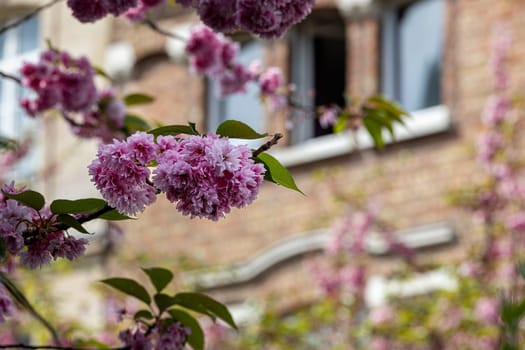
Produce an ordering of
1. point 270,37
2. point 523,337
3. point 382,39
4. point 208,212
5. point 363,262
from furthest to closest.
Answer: point 382,39 → point 363,262 → point 523,337 → point 270,37 → point 208,212

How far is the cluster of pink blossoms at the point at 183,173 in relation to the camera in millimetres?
2471

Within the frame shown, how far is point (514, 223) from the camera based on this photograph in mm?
9672

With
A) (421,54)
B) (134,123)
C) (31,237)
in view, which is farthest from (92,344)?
(421,54)

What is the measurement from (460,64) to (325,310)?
2678 millimetres

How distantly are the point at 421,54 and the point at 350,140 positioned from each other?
0.98m

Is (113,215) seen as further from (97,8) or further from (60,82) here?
(60,82)

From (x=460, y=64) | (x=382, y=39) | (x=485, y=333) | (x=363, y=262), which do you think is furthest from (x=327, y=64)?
(x=485, y=333)

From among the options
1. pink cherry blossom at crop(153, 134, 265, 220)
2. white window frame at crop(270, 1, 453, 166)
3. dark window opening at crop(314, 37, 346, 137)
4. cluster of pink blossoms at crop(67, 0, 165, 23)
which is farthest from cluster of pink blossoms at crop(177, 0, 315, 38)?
dark window opening at crop(314, 37, 346, 137)

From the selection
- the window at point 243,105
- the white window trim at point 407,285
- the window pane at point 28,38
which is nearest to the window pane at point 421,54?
the window at point 243,105

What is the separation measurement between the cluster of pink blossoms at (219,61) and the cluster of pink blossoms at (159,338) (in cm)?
205

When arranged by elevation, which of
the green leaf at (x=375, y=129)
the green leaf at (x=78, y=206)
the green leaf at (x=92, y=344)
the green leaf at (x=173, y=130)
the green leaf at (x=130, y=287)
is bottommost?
the green leaf at (x=92, y=344)

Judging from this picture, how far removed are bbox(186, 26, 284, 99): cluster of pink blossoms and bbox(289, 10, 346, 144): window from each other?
296 inches

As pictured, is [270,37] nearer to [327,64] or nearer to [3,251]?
[3,251]

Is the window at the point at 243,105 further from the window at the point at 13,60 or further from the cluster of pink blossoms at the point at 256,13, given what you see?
the cluster of pink blossoms at the point at 256,13
